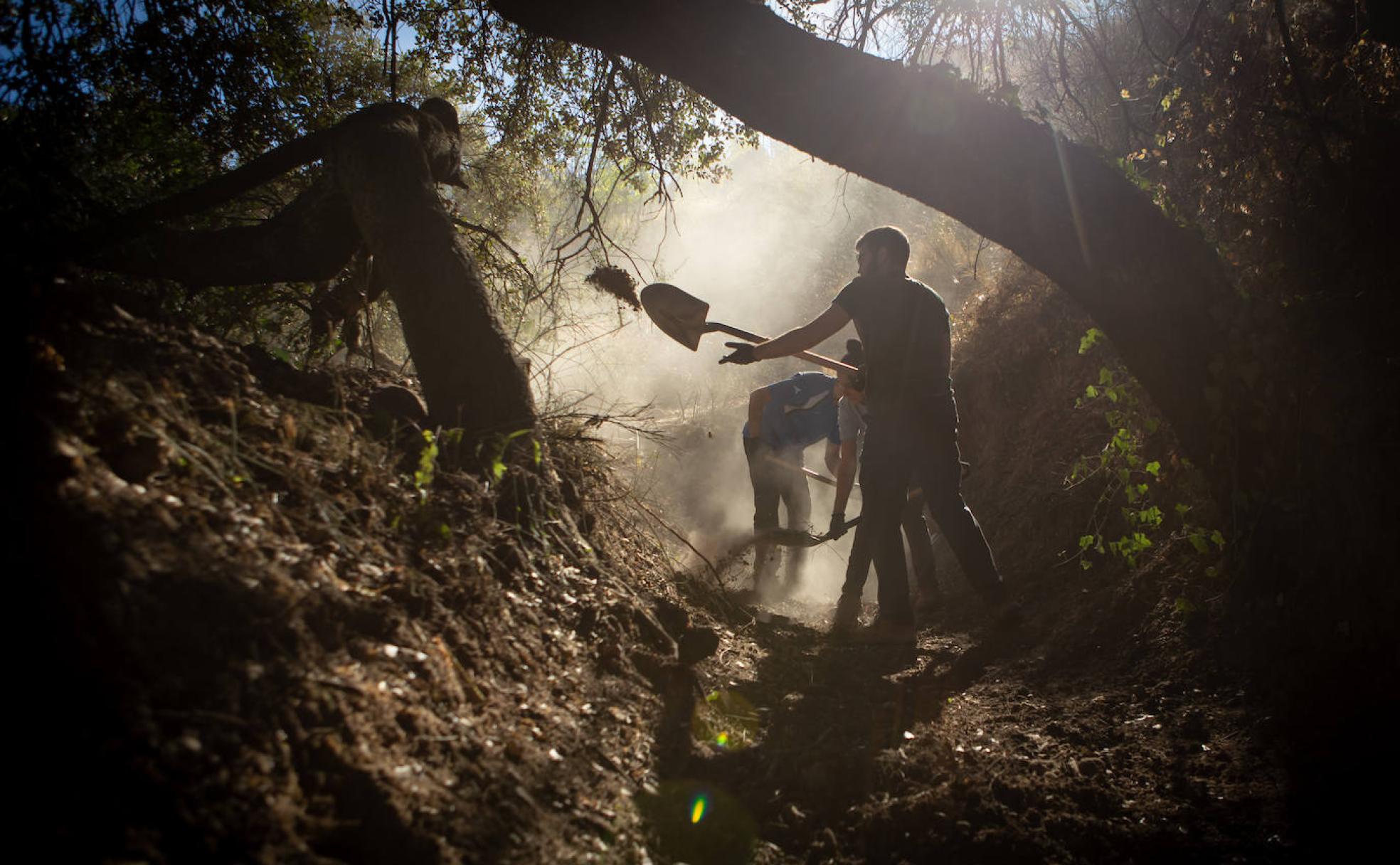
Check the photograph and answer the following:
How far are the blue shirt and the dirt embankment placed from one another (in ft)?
9.80

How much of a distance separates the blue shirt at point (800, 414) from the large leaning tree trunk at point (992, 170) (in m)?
3.38

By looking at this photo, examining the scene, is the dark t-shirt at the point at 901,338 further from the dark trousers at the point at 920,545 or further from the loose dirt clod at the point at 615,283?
the loose dirt clod at the point at 615,283

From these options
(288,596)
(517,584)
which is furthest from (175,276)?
(288,596)

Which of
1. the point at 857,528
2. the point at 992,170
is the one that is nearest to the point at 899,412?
the point at 857,528

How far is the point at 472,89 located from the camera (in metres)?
8.00

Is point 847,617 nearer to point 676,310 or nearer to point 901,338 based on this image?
point 901,338

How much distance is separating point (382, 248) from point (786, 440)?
4.18 meters

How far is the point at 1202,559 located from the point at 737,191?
93.1 ft

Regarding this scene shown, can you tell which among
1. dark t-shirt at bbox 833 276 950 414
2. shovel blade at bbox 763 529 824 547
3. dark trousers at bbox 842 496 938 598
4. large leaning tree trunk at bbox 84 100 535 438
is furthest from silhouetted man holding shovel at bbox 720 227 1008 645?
large leaning tree trunk at bbox 84 100 535 438

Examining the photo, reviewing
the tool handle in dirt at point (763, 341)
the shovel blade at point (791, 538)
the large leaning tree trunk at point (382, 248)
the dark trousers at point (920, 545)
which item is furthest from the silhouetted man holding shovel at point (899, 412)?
the large leaning tree trunk at point (382, 248)

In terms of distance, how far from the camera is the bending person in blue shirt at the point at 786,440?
22.6 feet

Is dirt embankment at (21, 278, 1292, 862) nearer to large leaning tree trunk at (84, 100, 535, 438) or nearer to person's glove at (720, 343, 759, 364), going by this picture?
large leaning tree trunk at (84, 100, 535, 438)

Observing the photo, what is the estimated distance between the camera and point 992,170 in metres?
3.37

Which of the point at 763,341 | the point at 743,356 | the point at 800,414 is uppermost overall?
the point at 800,414
